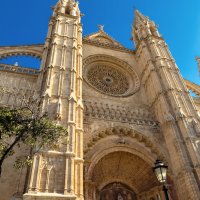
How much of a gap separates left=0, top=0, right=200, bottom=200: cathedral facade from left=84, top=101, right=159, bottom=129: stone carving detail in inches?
2.7

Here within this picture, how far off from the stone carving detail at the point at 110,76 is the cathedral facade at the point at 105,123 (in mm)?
82

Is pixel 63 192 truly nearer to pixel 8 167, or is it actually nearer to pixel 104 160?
pixel 8 167

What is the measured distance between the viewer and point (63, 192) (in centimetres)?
848

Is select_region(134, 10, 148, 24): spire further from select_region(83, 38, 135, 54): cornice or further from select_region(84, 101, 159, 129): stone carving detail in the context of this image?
select_region(84, 101, 159, 129): stone carving detail

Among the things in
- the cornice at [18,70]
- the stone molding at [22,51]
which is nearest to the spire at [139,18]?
the stone molding at [22,51]

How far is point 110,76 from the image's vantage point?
61.1 feet

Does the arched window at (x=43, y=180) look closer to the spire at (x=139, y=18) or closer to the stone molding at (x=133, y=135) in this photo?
the stone molding at (x=133, y=135)

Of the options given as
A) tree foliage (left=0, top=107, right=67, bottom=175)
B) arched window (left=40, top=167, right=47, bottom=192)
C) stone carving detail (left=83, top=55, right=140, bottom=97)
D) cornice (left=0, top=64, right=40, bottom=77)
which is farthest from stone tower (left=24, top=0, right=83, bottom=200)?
stone carving detail (left=83, top=55, right=140, bottom=97)

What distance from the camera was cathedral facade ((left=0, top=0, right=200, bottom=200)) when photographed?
9.44 metres

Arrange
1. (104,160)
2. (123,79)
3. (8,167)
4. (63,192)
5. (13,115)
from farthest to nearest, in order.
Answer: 1. (123,79)
2. (104,160)
3. (8,167)
4. (63,192)
5. (13,115)

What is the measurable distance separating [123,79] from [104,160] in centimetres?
802

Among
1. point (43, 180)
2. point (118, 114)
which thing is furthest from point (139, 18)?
point (43, 180)

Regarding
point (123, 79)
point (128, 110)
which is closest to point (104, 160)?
point (128, 110)

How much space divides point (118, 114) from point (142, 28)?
12.0 m
